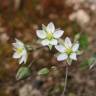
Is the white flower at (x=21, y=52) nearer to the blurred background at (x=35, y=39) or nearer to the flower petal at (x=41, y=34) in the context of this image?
the flower petal at (x=41, y=34)

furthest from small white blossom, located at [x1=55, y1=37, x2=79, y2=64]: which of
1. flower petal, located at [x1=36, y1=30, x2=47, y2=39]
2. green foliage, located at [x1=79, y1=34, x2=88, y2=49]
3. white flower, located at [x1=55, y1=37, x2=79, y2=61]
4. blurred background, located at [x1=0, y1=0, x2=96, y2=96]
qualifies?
green foliage, located at [x1=79, y1=34, x2=88, y2=49]

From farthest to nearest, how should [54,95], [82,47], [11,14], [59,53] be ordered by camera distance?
[11,14] → [82,47] → [54,95] → [59,53]

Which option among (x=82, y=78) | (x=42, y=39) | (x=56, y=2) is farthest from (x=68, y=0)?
(x=42, y=39)

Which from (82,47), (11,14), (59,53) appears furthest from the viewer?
(11,14)

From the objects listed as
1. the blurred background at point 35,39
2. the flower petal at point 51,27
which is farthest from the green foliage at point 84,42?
the flower petal at point 51,27

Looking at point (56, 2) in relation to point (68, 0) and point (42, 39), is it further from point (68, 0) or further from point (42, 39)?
point (42, 39)

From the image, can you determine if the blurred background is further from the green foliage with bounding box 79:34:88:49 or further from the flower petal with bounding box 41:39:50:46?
the flower petal with bounding box 41:39:50:46

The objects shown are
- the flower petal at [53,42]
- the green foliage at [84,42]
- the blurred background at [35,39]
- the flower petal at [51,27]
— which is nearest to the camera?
the flower petal at [53,42]
